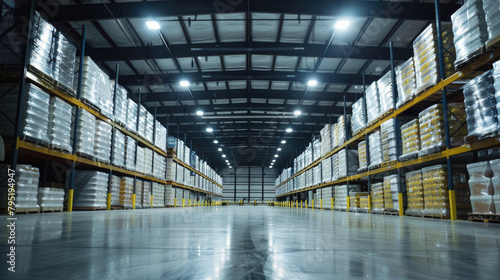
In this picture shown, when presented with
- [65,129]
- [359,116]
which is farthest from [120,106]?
[359,116]

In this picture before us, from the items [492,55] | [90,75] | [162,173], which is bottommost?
[162,173]

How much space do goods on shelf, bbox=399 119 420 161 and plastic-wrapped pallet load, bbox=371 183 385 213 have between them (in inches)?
76.1

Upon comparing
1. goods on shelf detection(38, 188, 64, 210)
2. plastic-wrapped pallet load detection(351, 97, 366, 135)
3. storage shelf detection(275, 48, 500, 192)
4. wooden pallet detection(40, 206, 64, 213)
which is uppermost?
plastic-wrapped pallet load detection(351, 97, 366, 135)

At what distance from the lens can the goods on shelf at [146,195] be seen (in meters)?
12.8

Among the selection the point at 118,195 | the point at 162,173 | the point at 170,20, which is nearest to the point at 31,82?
the point at 170,20

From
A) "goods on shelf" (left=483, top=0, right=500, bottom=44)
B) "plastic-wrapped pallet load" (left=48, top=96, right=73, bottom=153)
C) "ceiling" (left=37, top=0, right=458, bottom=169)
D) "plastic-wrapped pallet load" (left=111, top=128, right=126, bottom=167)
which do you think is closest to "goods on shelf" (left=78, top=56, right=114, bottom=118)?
"plastic-wrapped pallet load" (left=111, top=128, right=126, bottom=167)

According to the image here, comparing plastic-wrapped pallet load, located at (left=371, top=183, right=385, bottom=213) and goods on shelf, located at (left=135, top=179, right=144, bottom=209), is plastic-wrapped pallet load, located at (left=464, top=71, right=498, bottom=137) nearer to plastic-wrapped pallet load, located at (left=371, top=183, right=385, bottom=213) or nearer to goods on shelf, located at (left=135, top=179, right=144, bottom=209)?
plastic-wrapped pallet load, located at (left=371, top=183, right=385, bottom=213)

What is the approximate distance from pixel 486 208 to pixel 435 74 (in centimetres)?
261

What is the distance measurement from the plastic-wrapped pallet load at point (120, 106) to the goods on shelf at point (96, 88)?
13.3 inches

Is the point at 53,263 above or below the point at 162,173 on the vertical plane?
below

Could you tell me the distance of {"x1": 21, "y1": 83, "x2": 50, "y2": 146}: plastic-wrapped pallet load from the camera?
18.6ft

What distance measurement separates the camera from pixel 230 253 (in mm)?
1315

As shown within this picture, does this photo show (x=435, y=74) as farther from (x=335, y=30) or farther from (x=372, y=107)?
(x=335, y=30)

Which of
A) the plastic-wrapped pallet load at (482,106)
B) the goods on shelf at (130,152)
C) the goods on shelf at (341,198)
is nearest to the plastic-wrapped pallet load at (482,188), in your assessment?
the plastic-wrapped pallet load at (482,106)
